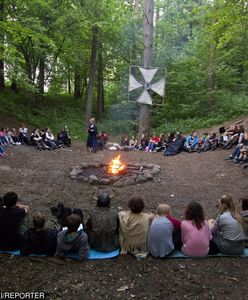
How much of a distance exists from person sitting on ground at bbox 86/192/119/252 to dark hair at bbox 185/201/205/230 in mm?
973

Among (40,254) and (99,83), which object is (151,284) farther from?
(99,83)

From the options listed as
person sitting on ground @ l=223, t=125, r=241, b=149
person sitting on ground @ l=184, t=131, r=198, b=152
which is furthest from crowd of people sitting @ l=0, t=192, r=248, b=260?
person sitting on ground @ l=184, t=131, r=198, b=152

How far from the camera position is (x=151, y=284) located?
3537 millimetres

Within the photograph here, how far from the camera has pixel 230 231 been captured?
13.5ft

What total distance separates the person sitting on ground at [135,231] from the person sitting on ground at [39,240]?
2.98 feet

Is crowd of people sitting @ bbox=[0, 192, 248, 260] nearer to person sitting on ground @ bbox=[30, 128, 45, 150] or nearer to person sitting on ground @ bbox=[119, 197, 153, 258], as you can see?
person sitting on ground @ bbox=[119, 197, 153, 258]

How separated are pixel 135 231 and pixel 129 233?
0.28 feet

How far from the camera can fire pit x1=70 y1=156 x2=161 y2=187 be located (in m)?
7.72

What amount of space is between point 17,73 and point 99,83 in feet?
32.9

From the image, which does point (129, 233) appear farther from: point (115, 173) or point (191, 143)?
point (191, 143)

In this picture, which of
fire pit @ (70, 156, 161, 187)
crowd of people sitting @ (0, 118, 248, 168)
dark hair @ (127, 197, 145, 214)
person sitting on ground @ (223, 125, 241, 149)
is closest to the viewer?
dark hair @ (127, 197, 145, 214)

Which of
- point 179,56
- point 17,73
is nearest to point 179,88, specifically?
point 179,56

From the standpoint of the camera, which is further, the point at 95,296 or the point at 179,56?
the point at 179,56

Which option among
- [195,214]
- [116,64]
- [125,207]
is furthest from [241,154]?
[116,64]
